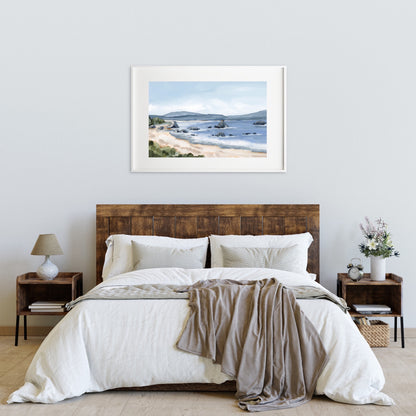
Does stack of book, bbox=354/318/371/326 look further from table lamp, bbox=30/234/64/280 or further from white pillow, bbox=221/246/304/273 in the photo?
table lamp, bbox=30/234/64/280

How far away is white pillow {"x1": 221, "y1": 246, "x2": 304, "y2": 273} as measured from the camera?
177 inches

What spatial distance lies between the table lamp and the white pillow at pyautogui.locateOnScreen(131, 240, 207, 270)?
0.71 metres

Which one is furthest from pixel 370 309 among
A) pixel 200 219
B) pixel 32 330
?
pixel 32 330

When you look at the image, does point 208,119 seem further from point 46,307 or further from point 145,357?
point 145,357

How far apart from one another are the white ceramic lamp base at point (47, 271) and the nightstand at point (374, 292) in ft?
8.36

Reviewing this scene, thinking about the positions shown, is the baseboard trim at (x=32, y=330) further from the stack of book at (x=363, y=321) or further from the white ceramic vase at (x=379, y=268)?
the white ceramic vase at (x=379, y=268)

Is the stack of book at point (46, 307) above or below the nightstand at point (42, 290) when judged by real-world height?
below

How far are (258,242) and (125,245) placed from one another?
1.18 m

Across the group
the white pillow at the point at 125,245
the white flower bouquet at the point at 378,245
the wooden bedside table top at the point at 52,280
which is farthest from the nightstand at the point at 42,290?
the white flower bouquet at the point at 378,245

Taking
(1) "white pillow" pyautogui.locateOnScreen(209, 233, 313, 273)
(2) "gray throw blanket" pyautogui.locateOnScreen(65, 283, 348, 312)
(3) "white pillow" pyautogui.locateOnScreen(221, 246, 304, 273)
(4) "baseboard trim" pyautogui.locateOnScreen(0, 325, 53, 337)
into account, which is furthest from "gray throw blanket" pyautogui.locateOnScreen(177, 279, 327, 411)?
(4) "baseboard trim" pyautogui.locateOnScreen(0, 325, 53, 337)

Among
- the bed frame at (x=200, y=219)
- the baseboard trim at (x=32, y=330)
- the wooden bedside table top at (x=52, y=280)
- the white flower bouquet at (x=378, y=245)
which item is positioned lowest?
the baseboard trim at (x=32, y=330)

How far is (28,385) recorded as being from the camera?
3248 millimetres

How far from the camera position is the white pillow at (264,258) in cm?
449

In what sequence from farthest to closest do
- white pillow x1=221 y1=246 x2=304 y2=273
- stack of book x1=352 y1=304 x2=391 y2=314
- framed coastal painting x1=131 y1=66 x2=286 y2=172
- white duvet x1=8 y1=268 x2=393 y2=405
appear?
1. framed coastal painting x1=131 y1=66 x2=286 y2=172
2. stack of book x1=352 y1=304 x2=391 y2=314
3. white pillow x1=221 y1=246 x2=304 y2=273
4. white duvet x1=8 y1=268 x2=393 y2=405
